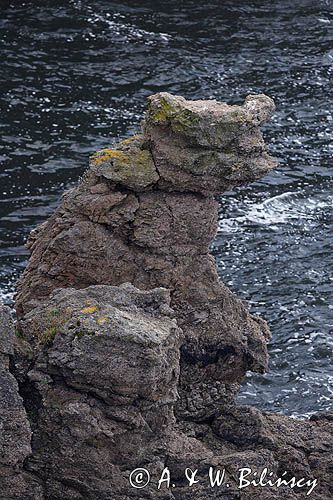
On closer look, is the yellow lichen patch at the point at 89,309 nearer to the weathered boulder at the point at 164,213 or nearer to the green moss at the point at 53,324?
the green moss at the point at 53,324

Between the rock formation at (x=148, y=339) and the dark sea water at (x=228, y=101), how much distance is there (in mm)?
4435

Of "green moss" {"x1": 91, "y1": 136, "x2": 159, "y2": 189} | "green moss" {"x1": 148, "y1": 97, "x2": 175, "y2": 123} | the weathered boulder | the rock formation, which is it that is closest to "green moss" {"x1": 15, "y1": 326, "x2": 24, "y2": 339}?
the rock formation

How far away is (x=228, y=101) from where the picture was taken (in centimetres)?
2792

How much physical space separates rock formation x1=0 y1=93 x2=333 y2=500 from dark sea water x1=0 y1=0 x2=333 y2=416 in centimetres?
444

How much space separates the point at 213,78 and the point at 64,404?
20.1 metres

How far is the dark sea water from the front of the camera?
2008 centimetres

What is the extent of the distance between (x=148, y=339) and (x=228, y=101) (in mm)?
18215

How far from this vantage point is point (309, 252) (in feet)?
72.3

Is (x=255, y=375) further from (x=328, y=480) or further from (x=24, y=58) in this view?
(x=24, y=58)

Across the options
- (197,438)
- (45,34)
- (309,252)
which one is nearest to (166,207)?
(197,438)

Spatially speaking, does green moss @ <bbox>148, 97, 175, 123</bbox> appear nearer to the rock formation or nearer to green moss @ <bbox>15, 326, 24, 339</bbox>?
the rock formation

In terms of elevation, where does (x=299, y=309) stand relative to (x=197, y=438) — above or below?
below

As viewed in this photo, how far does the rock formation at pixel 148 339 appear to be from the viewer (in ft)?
34.2

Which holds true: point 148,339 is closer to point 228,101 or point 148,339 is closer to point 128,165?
point 128,165
